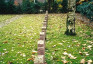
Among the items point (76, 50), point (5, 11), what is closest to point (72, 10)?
point (76, 50)

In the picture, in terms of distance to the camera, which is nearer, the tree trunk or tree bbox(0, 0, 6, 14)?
the tree trunk

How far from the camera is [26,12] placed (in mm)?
25062

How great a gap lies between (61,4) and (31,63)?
70.4 ft

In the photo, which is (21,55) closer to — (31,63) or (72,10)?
(31,63)

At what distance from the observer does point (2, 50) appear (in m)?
5.85

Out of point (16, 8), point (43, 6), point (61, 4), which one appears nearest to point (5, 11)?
point (16, 8)

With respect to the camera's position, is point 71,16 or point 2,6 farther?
point 2,6

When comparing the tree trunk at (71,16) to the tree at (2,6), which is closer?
the tree trunk at (71,16)

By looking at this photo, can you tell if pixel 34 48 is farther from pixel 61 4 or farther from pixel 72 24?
pixel 61 4

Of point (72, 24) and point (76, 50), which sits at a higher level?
point (72, 24)

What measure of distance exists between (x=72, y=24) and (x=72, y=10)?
2.59ft

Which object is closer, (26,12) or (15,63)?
(15,63)

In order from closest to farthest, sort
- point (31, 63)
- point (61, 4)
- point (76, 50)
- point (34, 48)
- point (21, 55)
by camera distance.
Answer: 1. point (31, 63)
2. point (21, 55)
3. point (76, 50)
4. point (34, 48)
5. point (61, 4)

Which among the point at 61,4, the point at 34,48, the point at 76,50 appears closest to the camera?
the point at 76,50
